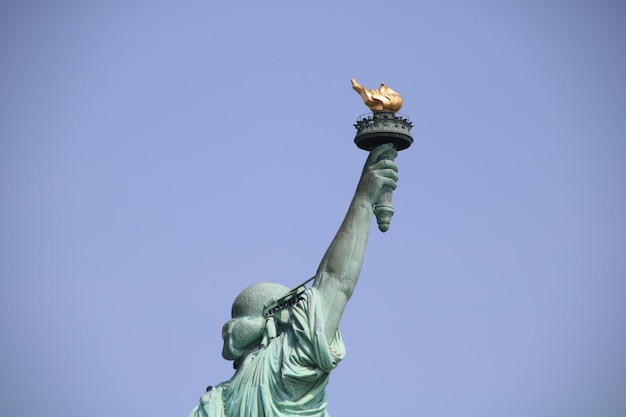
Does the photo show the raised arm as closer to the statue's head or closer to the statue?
the statue

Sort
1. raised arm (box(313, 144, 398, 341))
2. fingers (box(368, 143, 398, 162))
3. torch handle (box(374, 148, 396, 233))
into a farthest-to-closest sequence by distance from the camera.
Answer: fingers (box(368, 143, 398, 162)) → torch handle (box(374, 148, 396, 233)) → raised arm (box(313, 144, 398, 341))

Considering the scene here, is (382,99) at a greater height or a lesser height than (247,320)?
greater

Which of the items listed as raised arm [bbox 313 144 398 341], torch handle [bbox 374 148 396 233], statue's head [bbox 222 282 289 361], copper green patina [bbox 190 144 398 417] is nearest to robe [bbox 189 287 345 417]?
copper green patina [bbox 190 144 398 417]

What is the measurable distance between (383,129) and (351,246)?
98.5 inches

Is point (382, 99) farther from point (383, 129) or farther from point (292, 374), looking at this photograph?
point (292, 374)

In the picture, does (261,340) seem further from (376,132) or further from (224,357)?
(376,132)

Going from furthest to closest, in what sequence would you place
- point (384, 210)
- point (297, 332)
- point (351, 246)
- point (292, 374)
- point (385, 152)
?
point (385, 152)
point (384, 210)
point (351, 246)
point (297, 332)
point (292, 374)

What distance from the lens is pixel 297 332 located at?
3325cm

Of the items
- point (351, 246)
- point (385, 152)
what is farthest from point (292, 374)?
point (385, 152)

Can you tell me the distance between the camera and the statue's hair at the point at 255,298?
34.3 metres

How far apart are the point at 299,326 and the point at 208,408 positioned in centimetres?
256

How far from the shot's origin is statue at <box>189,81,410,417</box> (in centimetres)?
3300

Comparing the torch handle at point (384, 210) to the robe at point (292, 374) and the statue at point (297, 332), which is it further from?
the robe at point (292, 374)

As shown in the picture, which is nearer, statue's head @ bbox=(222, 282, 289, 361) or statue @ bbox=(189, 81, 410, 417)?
statue @ bbox=(189, 81, 410, 417)
